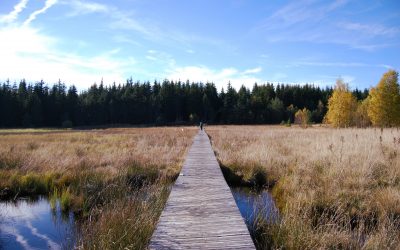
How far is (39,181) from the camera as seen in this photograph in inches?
374

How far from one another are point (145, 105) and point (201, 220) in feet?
260

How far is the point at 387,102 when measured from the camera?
37125 millimetres

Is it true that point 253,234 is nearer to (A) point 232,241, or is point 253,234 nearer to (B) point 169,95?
(A) point 232,241

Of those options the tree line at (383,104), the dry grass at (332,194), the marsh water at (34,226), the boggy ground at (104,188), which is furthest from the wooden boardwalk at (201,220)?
the tree line at (383,104)

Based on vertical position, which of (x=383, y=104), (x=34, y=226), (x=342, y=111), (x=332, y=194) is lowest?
(x=34, y=226)

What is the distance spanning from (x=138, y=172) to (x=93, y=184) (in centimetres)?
185

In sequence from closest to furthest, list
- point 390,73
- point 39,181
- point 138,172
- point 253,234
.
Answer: point 253,234, point 39,181, point 138,172, point 390,73

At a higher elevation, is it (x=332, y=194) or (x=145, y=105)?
(x=145, y=105)

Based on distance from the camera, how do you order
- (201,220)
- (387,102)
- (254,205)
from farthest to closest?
(387,102)
(254,205)
(201,220)

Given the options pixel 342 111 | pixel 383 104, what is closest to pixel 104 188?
pixel 383 104

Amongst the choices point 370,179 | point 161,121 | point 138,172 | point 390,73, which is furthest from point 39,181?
point 161,121

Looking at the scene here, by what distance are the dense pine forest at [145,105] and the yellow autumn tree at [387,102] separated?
44491 millimetres

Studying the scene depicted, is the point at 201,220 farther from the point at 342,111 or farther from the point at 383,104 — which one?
the point at 342,111

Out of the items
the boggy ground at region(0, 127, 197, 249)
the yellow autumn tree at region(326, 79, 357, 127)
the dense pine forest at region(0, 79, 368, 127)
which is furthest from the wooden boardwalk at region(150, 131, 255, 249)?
the dense pine forest at region(0, 79, 368, 127)
